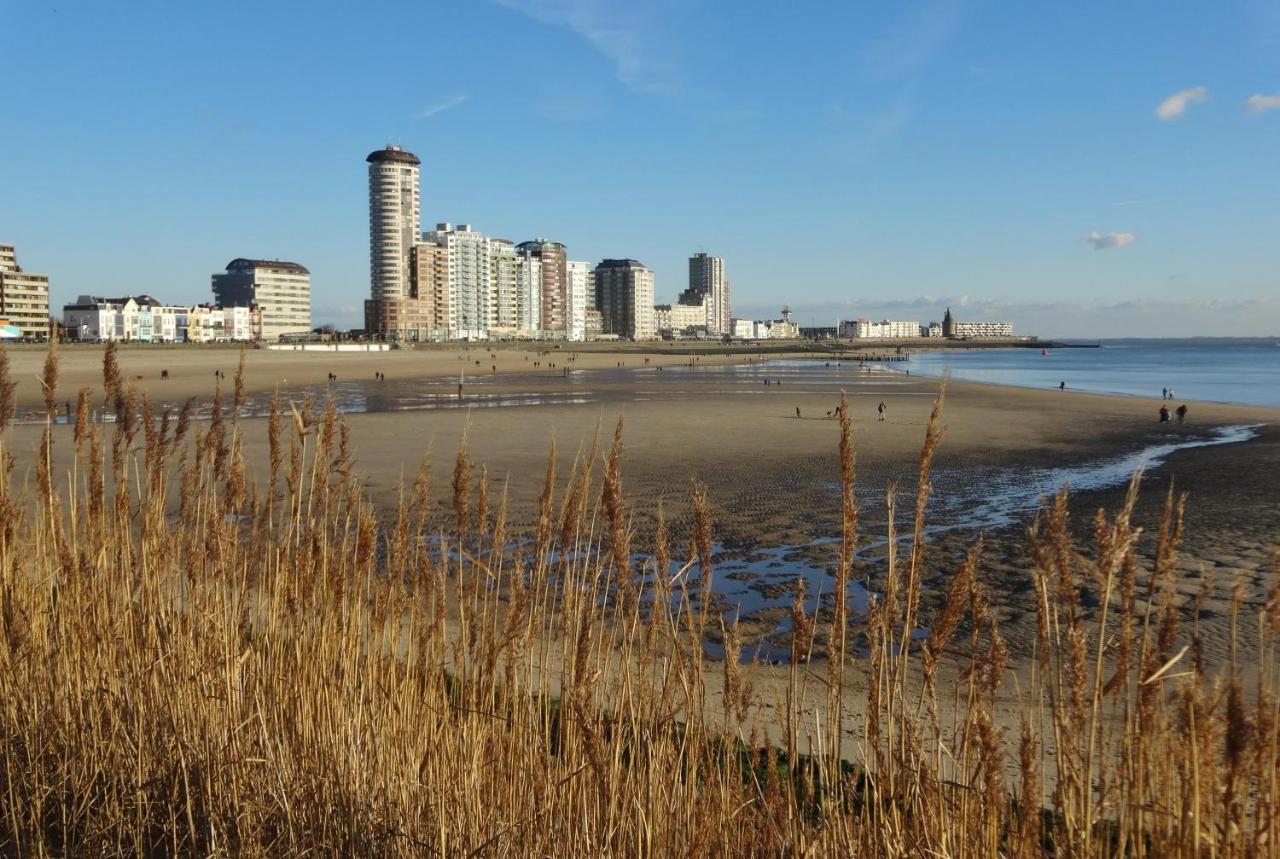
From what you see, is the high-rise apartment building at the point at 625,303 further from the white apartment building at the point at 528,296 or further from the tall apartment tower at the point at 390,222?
the tall apartment tower at the point at 390,222

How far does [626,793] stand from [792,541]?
30.4 ft

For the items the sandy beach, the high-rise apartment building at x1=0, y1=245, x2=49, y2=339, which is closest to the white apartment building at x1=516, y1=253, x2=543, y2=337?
the high-rise apartment building at x1=0, y1=245, x2=49, y2=339

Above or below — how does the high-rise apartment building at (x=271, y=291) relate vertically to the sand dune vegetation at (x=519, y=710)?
above

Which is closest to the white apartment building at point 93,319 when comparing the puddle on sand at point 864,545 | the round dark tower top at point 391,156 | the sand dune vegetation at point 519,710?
the round dark tower top at point 391,156

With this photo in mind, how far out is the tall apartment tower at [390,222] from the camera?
443ft

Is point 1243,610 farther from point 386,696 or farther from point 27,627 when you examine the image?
point 27,627

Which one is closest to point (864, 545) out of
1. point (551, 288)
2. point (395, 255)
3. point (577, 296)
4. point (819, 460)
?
point (819, 460)

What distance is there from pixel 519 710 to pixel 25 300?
119 m

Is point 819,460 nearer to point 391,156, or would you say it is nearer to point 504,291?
point 391,156

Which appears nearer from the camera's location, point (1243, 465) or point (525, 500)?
point (525, 500)

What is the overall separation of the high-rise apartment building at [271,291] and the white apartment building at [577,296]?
48.7 m

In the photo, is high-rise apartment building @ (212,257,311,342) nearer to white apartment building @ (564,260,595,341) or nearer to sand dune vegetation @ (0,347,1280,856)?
white apartment building @ (564,260,595,341)

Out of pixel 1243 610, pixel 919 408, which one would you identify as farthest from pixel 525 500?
pixel 919 408

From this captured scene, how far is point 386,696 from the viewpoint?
3059 millimetres
